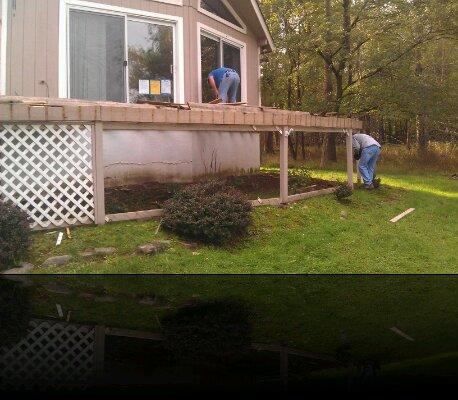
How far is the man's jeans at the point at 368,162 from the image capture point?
1216 cm

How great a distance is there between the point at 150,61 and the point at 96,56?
45.0 inches

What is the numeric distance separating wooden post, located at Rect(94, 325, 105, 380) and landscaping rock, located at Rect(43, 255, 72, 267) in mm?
2784

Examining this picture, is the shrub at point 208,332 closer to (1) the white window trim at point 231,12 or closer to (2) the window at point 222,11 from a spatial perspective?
(1) the white window trim at point 231,12

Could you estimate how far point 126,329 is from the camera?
3713mm

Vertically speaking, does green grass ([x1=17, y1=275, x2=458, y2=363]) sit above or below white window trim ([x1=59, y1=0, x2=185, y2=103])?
below

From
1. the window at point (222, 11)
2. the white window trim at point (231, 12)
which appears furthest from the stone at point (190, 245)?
the window at point (222, 11)

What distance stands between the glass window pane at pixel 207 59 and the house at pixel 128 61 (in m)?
0.02

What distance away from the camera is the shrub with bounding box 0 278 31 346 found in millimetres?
3532

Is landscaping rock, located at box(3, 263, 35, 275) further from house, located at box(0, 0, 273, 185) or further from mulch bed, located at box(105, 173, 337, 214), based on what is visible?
house, located at box(0, 0, 273, 185)

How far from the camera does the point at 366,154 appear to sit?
12.2 metres

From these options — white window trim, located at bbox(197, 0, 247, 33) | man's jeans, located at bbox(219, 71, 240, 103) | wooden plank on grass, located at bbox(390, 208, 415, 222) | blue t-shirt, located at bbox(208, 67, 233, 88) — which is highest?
white window trim, located at bbox(197, 0, 247, 33)

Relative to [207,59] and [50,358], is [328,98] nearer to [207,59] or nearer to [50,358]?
[207,59]

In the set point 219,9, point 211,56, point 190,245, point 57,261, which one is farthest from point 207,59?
point 57,261

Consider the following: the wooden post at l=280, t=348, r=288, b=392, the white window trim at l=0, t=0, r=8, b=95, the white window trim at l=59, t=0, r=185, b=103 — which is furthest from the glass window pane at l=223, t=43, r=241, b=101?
the wooden post at l=280, t=348, r=288, b=392
